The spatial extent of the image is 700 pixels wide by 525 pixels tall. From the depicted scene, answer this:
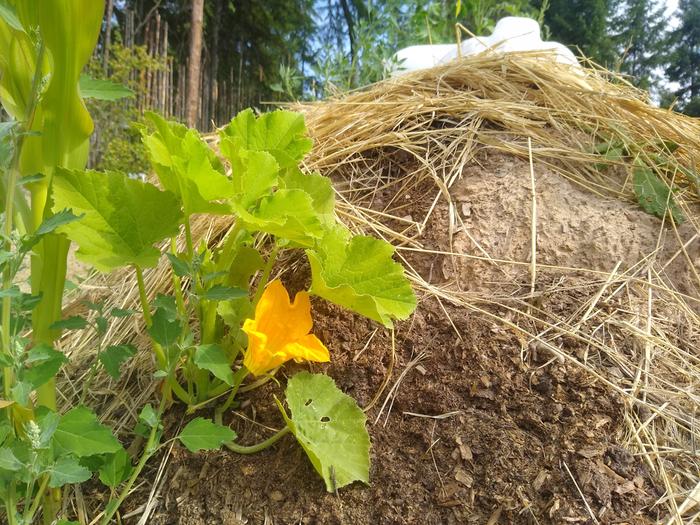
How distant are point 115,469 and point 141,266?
→ 0.96ft

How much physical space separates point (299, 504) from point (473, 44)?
1906 millimetres

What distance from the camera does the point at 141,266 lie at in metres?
0.74

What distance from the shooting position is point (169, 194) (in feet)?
2.44

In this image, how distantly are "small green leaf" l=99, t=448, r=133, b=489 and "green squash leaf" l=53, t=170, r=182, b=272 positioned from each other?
276 mm

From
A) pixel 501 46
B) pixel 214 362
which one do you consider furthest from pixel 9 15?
pixel 501 46

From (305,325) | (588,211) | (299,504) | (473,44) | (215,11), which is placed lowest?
(299,504)

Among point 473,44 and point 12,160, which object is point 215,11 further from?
point 12,160

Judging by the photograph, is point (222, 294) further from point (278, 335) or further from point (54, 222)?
point (54, 222)

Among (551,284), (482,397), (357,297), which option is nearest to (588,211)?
(551,284)

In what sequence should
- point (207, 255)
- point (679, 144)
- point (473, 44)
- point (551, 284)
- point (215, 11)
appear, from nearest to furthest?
1. point (207, 255)
2. point (551, 284)
3. point (679, 144)
4. point (473, 44)
5. point (215, 11)

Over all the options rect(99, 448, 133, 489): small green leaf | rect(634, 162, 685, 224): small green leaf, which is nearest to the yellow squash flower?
rect(99, 448, 133, 489): small green leaf

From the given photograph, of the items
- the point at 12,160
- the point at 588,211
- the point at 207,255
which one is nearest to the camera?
the point at 12,160

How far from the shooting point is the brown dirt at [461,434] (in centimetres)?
72

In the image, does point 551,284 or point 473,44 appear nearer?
point 551,284
